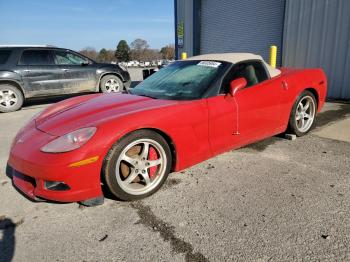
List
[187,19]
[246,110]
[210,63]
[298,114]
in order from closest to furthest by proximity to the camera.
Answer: [246,110], [210,63], [298,114], [187,19]

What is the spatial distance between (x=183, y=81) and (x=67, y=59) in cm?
582

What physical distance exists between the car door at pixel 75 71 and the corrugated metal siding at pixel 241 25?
5408 mm

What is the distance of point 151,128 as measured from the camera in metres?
2.79

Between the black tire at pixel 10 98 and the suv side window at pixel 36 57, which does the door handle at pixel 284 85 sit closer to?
the suv side window at pixel 36 57

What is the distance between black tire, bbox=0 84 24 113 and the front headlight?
5.86 m

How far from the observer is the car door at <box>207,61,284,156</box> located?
322cm

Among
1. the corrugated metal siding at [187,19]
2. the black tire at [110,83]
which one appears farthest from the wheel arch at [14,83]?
the corrugated metal siding at [187,19]

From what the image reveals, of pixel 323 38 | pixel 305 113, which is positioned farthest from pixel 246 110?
pixel 323 38

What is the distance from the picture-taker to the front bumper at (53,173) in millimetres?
2424

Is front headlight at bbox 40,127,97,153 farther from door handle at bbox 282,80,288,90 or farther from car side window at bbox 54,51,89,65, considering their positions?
car side window at bbox 54,51,89,65

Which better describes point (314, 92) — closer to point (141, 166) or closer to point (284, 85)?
point (284, 85)

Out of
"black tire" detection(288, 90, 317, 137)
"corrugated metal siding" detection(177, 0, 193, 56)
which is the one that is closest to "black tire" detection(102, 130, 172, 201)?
"black tire" detection(288, 90, 317, 137)

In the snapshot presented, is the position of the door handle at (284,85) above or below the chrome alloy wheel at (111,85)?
above

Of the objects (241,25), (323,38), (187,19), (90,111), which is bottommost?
(90,111)
